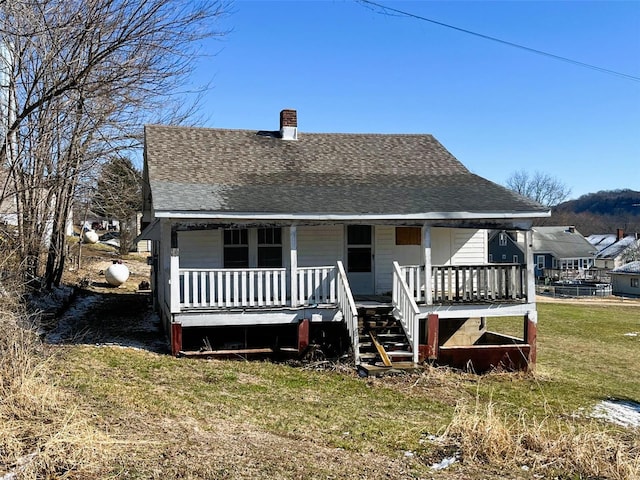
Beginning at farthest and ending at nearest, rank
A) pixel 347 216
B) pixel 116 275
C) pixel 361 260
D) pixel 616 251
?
1. pixel 616 251
2. pixel 116 275
3. pixel 361 260
4. pixel 347 216

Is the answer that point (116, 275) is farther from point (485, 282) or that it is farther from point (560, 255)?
point (560, 255)

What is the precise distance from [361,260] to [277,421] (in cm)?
760

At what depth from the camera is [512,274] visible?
43.6ft

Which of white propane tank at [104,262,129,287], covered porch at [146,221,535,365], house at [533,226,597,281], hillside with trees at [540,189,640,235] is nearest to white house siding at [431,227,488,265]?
covered porch at [146,221,535,365]

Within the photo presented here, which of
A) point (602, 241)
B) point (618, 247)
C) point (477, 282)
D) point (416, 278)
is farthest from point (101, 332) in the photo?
point (602, 241)

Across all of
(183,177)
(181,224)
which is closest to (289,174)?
(183,177)

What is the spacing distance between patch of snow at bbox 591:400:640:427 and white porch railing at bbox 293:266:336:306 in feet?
18.0

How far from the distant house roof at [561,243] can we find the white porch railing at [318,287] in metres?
64.9

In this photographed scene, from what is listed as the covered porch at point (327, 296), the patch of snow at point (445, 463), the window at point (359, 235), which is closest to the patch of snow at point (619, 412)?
the covered porch at point (327, 296)

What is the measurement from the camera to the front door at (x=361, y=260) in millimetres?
15008

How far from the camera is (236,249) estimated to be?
14305 mm

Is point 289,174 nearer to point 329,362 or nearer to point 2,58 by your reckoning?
point 329,362

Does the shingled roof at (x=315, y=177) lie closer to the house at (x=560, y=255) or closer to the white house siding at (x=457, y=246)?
the white house siding at (x=457, y=246)

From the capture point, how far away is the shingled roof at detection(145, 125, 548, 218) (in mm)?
12656
